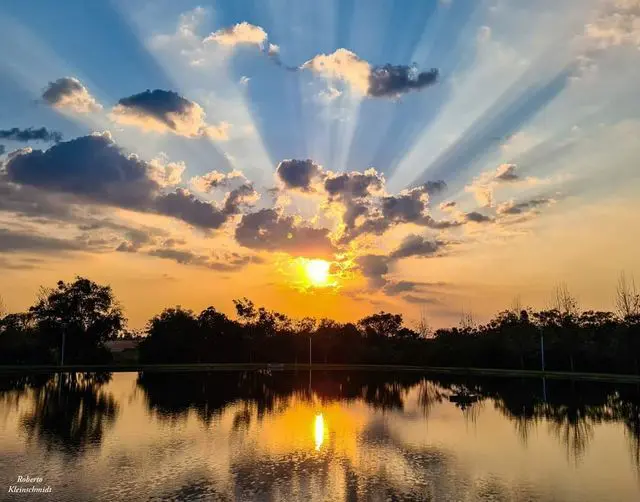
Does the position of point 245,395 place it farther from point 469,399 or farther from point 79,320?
point 79,320

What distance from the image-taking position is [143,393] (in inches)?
1981

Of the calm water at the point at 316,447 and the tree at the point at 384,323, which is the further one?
the tree at the point at 384,323

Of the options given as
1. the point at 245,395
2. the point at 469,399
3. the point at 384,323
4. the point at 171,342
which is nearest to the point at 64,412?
the point at 245,395

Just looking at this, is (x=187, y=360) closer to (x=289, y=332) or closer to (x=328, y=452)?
(x=289, y=332)

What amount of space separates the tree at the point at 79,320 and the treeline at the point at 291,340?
17cm

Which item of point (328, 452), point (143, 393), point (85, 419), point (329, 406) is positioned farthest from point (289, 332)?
point (328, 452)

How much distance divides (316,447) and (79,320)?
8597cm

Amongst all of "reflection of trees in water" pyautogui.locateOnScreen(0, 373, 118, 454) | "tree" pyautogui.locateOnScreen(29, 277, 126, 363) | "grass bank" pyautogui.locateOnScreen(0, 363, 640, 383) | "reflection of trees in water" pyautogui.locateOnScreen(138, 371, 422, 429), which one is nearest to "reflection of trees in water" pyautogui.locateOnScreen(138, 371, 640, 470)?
"reflection of trees in water" pyautogui.locateOnScreen(138, 371, 422, 429)

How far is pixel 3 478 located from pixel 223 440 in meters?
10.4

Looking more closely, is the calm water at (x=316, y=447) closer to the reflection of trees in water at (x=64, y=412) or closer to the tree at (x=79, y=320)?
the reflection of trees in water at (x=64, y=412)

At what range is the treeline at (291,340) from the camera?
270ft

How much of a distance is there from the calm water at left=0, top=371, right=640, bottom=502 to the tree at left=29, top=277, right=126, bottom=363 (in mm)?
50395

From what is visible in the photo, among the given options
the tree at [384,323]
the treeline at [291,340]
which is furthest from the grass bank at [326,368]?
the tree at [384,323]

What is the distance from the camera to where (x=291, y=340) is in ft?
392
